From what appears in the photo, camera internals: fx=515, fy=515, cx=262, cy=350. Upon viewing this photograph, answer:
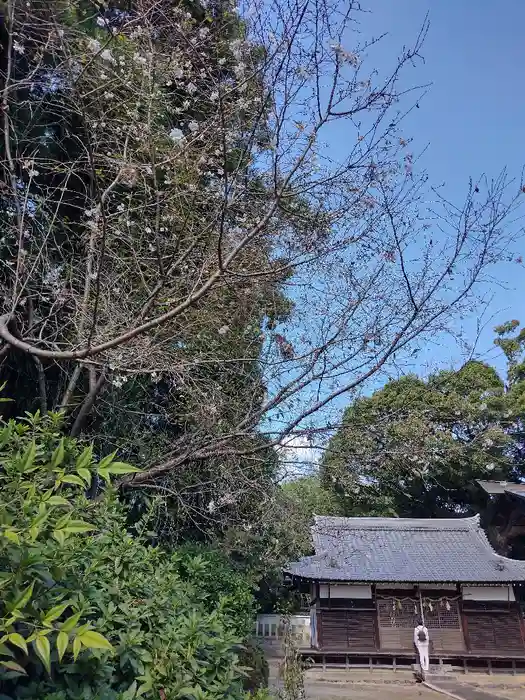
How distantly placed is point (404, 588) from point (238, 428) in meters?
12.0

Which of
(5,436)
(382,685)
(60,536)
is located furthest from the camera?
(382,685)

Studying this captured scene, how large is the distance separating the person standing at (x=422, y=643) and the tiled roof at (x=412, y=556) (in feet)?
3.56

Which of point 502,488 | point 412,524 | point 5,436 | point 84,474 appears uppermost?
point 502,488

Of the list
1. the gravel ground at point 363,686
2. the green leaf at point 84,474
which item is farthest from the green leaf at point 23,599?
the gravel ground at point 363,686

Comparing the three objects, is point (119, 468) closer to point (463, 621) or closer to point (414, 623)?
point (414, 623)

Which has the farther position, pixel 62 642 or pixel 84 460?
pixel 84 460

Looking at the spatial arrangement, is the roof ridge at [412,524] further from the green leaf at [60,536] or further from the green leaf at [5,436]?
the green leaf at [60,536]

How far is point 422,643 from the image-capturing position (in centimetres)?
1226

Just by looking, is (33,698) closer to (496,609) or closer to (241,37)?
(241,37)

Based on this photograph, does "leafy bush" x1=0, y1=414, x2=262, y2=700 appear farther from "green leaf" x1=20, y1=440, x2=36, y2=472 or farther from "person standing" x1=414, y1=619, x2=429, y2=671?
"person standing" x1=414, y1=619, x2=429, y2=671

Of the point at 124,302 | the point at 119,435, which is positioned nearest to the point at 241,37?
the point at 124,302

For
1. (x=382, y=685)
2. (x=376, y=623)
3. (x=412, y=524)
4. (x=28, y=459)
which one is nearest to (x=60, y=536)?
→ (x=28, y=459)

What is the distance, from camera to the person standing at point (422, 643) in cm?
1192

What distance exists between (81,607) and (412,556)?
14.5 meters
